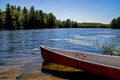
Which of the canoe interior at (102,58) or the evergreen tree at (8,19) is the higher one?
the evergreen tree at (8,19)

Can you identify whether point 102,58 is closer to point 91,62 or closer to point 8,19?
point 91,62

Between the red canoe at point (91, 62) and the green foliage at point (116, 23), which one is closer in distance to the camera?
the red canoe at point (91, 62)

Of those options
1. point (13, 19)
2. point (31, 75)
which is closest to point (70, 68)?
point (31, 75)

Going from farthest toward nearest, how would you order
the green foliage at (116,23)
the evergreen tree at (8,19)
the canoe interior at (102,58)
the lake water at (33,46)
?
the green foliage at (116,23) → the evergreen tree at (8,19) → the lake water at (33,46) → the canoe interior at (102,58)

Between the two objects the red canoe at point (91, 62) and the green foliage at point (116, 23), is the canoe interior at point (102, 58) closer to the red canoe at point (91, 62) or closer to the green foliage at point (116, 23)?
the red canoe at point (91, 62)

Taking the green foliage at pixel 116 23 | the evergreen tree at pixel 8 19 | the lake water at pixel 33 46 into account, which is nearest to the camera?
the lake water at pixel 33 46

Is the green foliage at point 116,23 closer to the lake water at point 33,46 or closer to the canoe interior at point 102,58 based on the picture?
the lake water at point 33,46

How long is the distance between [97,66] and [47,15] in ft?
405

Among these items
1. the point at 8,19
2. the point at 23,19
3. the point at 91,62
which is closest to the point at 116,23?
the point at 23,19

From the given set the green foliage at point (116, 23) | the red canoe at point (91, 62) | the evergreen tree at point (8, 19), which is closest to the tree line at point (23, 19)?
the evergreen tree at point (8, 19)

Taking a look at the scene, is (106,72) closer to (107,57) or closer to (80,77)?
(80,77)

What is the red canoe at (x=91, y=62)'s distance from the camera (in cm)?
1077

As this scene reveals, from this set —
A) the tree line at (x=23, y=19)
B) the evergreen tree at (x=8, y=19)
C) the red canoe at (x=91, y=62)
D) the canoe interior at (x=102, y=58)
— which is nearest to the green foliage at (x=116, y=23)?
the tree line at (x=23, y=19)

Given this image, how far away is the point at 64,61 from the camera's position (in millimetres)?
13719
